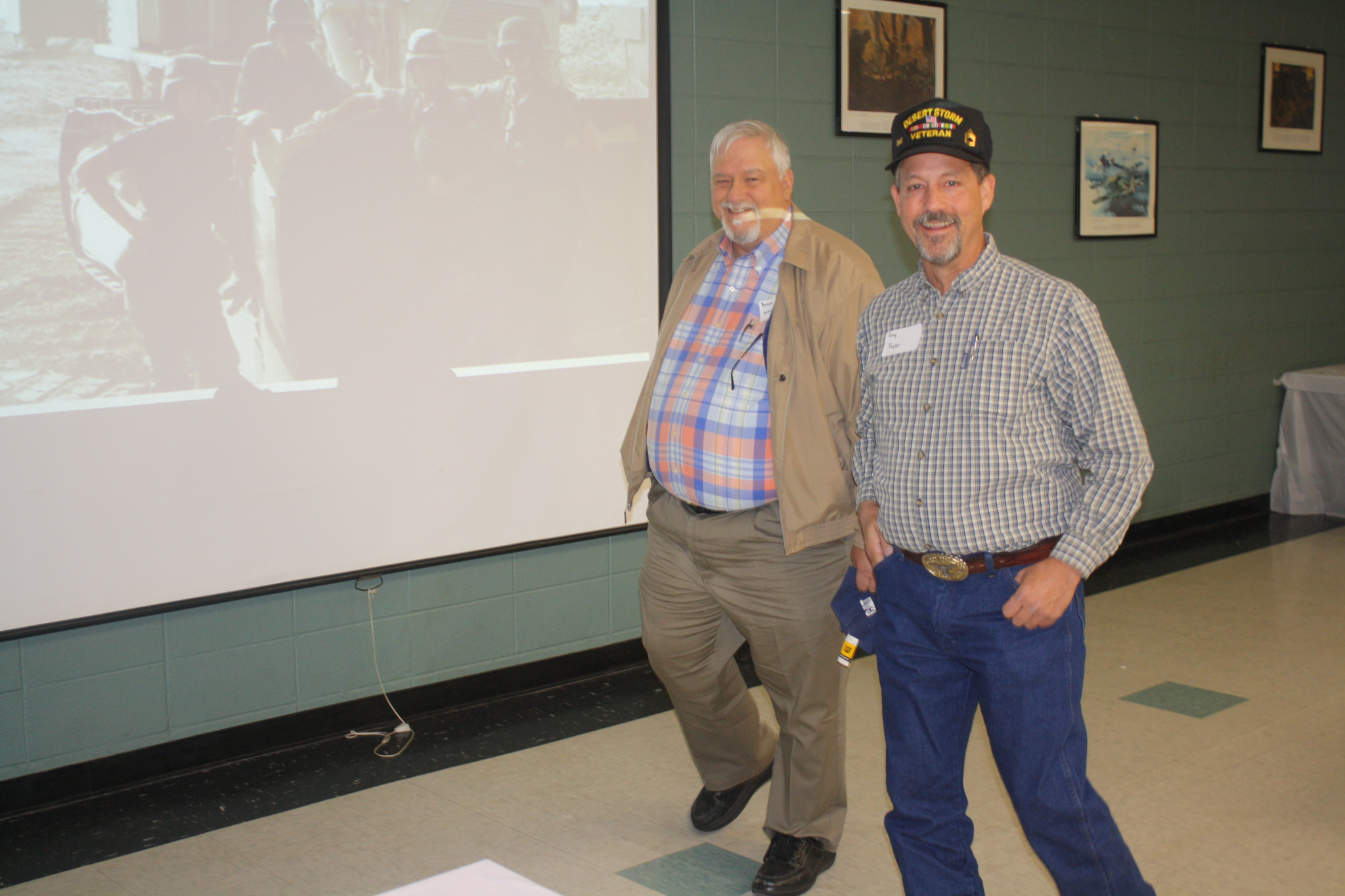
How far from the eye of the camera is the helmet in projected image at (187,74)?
2.95 metres

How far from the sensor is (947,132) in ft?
6.09

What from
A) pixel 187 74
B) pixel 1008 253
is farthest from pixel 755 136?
pixel 1008 253

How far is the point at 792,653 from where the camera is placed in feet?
A: 8.11

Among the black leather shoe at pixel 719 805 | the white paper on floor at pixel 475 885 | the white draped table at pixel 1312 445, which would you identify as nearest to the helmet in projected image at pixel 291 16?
the black leather shoe at pixel 719 805

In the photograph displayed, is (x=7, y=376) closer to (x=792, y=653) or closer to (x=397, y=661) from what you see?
(x=397, y=661)

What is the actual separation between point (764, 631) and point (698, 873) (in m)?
0.58

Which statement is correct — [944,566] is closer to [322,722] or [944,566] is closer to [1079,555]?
[1079,555]

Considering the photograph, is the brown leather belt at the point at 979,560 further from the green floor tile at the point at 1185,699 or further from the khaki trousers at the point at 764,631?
the green floor tile at the point at 1185,699

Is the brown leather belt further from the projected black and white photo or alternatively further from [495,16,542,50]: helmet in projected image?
[495,16,542,50]: helmet in projected image

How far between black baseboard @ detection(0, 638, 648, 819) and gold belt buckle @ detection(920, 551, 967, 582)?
85.8 inches

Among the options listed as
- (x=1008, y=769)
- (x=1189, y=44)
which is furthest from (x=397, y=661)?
(x=1189, y=44)

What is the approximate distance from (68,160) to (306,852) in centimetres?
175

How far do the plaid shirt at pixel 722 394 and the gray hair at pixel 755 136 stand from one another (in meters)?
0.12

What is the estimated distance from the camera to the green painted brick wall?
3186mm
